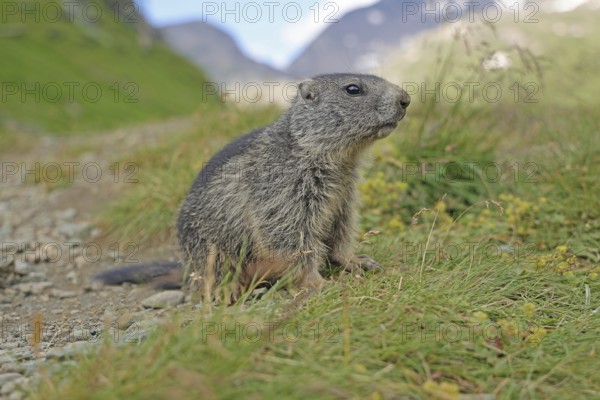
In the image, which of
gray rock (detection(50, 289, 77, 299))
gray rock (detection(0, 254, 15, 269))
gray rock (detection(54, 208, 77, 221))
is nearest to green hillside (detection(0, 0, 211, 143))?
gray rock (detection(54, 208, 77, 221))

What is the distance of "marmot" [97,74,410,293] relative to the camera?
5082 millimetres

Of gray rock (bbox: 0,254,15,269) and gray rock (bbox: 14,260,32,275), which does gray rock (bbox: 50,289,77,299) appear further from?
gray rock (bbox: 0,254,15,269)

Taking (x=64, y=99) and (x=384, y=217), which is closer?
Answer: (x=384, y=217)

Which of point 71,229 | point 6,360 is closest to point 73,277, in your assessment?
point 71,229

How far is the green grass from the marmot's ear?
165 cm

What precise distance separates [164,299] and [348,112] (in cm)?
254

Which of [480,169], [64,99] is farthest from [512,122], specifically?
[64,99]

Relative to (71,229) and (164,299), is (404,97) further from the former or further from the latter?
(71,229)

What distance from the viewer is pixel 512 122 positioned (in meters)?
10.7

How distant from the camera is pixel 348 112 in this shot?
521 cm

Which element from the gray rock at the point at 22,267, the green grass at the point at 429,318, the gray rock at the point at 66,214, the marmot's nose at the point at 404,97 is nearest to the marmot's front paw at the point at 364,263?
the green grass at the point at 429,318

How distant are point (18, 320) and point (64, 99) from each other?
108ft

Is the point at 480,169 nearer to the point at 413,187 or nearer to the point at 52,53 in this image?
the point at 413,187

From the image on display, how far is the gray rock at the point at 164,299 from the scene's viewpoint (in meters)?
5.54
